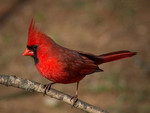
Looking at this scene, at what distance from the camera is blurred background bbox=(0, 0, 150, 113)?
475 centimetres

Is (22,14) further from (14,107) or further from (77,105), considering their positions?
(77,105)

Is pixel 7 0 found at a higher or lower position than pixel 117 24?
higher

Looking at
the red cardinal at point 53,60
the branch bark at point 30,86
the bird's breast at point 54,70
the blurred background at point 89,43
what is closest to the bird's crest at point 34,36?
the red cardinal at point 53,60

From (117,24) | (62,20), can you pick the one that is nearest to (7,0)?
(62,20)

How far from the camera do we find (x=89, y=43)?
19.4 feet

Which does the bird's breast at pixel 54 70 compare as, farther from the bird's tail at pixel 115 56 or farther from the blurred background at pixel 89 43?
the blurred background at pixel 89 43

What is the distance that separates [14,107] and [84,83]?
1255mm

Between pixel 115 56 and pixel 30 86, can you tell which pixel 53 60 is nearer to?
pixel 30 86

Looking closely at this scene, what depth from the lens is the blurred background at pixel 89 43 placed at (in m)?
4.75

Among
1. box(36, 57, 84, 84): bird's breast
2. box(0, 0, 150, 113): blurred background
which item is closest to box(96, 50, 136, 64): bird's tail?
box(36, 57, 84, 84): bird's breast

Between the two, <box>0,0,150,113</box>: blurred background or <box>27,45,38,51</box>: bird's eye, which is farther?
<box>0,0,150,113</box>: blurred background

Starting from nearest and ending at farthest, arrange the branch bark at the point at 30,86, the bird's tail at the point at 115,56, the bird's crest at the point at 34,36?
1. the branch bark at the point at 30,86
2. the bird's crest at the point at 34,36
3. the bird's tail at the point at 115,56

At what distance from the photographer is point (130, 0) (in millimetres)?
6820

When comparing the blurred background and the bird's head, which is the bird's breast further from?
the blurred background
